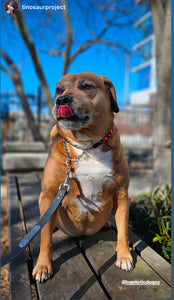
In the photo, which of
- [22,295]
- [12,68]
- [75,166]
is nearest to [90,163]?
[75,166]

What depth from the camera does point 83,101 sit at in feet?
4.20

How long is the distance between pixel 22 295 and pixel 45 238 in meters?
0.32

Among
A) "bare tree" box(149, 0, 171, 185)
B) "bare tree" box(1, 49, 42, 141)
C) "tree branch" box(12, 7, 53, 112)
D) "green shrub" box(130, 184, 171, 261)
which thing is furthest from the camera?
"bare tree" box(1, 49, 42, 141)

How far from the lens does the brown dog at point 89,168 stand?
136 cm

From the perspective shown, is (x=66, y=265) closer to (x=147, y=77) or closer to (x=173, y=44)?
(x=173, y=44)

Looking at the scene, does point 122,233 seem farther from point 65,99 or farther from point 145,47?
point 145,47

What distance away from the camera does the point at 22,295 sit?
119 cm

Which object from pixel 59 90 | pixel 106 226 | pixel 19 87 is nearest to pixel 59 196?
pixel 59 90

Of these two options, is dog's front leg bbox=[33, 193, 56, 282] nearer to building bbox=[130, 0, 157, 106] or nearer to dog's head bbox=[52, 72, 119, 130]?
dog's head bbox=[52, 72, 119, 130]

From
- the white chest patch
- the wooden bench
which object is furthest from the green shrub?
the white chest patch

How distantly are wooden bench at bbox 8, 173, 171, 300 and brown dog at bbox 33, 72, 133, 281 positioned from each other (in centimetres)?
7

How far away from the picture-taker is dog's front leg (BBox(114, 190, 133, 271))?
1421 millimetres

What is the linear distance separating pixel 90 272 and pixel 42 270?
0.28 metres

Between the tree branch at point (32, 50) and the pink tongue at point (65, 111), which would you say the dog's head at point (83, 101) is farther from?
the tree branch at point (32, 50)
